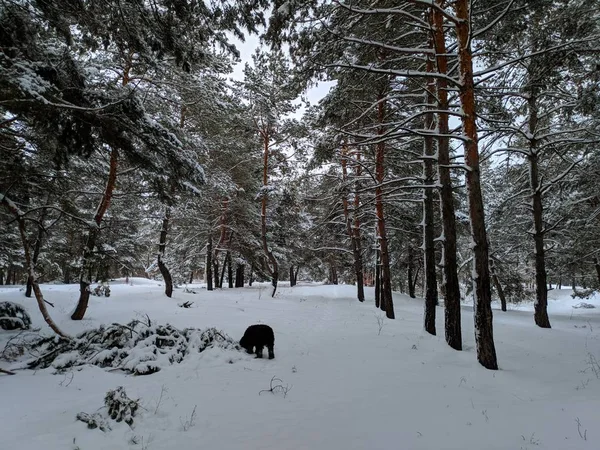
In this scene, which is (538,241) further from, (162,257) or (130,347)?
→ (162,257)

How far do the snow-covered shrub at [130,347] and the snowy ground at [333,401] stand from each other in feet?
1.02

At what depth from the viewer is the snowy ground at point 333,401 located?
11.3ft

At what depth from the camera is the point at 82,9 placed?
5004 millimetres

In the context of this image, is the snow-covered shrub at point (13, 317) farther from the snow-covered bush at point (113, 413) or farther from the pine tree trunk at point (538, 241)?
the pine tree trunk at point (538, 241)

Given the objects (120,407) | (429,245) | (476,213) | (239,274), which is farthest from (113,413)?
(239,274)

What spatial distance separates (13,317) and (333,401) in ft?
28.0

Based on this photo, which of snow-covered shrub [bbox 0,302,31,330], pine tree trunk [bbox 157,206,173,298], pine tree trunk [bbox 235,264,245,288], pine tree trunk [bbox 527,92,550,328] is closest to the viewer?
snow-covered shrub [bbox 0,302,31,330]

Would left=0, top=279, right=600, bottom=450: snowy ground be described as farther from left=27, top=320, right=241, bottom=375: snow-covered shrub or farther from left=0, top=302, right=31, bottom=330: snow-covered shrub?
left=0, top=302, right=31, bottom=330: snow-covered shrub

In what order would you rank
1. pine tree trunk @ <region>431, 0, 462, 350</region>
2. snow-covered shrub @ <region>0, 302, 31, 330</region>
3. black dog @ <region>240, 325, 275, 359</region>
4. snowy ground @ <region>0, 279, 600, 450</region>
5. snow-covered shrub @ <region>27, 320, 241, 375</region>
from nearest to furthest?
snowy ground @ <region>0, 279, 600, 450</region> → snow-covered shrub @ <region>27, 320, 241, 375</region> → black dog @ <region>240, 325, 275, 359</region> → pine tree trunk @ <region>431, 0, 462, 350</region> → snow-covered shrub @ <region>0, 302, 31, 330</region>

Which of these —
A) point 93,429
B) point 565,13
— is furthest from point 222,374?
point 565,13

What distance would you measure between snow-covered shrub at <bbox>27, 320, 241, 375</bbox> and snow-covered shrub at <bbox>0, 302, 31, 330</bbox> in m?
2.08

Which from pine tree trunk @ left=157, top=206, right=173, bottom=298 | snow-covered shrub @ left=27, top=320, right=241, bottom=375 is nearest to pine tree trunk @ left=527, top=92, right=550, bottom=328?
snow-covered shrub @ left=27, top=320, right=241, bottom=375

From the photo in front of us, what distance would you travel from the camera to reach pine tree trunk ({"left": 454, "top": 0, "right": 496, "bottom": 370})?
253 inches

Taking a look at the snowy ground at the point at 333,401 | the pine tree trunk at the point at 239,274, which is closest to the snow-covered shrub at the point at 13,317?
the snowy ground at the point at 333,401
